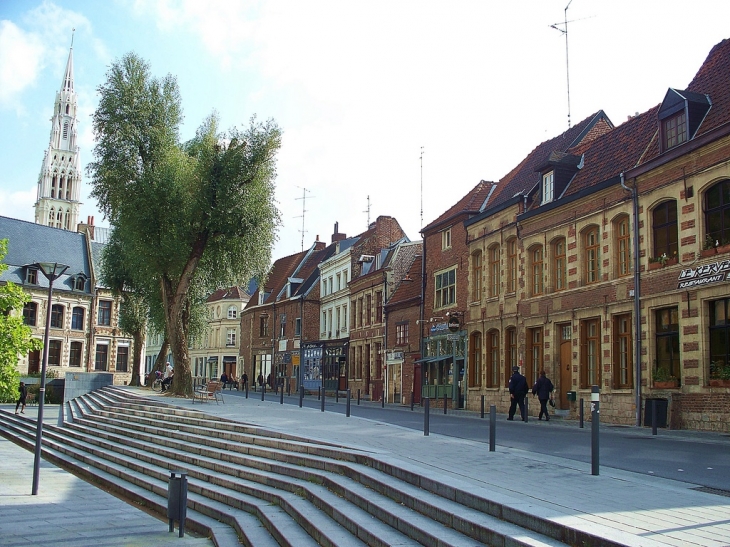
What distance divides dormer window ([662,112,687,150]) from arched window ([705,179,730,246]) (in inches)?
85.3

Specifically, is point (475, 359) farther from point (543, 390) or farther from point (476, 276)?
point (543, 390)

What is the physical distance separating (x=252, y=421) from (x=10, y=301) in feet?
46.4

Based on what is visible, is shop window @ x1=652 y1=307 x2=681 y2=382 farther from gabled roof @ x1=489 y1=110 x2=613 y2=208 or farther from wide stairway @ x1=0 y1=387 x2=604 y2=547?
wide stairway @ x1=0 y1=387 x2=604 y2=547

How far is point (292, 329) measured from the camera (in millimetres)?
56875

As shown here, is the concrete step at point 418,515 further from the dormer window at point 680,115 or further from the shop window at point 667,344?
the dormer window at point 680,115

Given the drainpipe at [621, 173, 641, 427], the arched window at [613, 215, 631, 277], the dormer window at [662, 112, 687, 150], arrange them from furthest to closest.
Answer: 1. the arched window at [613, 215, 631, 277]
2. the drainpipe at [621, 173, 641, 427]
3. the dormer window at [662, 112, 687, 150]

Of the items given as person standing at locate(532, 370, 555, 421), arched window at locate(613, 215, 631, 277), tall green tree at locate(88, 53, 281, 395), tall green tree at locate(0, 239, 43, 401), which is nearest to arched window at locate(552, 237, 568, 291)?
arched window at locate(613, 215, 631, 277)

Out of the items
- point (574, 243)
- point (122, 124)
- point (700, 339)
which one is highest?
point (122, 124)

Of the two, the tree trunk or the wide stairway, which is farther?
the tree trunk

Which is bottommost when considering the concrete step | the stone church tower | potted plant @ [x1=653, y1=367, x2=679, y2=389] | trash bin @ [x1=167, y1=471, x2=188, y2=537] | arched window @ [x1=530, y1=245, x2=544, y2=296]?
trash bin @ [x1=167, y1=471, x2=188, y2=537]

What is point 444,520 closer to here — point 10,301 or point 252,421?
point 252,421

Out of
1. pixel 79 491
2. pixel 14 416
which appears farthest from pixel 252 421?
pixel 14 416

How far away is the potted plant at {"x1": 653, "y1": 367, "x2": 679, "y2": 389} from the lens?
66.2 ft

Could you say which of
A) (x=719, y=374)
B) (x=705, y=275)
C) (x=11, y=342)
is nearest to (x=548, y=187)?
(x=705, y=275)
